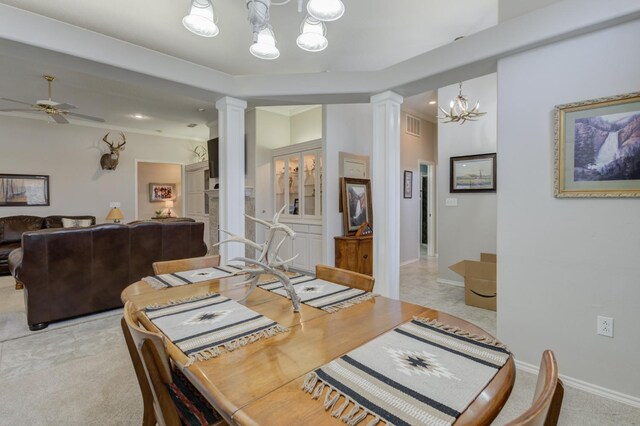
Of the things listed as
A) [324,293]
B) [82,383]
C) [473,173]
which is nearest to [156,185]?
[82,383]

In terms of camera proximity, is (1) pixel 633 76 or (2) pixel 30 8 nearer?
(1) pixel 633 76

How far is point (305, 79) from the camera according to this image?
2957mm

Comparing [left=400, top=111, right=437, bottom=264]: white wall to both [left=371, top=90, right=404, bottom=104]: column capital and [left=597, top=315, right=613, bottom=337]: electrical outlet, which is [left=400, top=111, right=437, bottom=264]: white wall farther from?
[left=597, top=315, right=613, bottom=337]: electrical outlet

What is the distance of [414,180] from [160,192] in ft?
21.1

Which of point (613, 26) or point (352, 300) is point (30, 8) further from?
point (613, 26)

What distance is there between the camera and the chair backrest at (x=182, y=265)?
2.01 meters

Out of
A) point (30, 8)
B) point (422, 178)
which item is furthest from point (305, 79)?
point (422, 178)

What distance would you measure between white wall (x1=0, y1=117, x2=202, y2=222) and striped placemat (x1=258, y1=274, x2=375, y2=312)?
636cm

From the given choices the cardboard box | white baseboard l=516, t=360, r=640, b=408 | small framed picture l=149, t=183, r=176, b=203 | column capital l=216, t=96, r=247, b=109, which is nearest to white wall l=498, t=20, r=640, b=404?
white baseboard l=516, t=360, r=640, b=408

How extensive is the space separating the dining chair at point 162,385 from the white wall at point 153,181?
7326mm

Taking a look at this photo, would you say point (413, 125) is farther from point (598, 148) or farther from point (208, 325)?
point (208, 325)

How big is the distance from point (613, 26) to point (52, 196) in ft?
26.4

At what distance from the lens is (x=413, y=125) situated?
5.89 m

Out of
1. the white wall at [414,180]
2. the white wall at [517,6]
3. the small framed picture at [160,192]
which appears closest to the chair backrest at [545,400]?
the white wall at [517,6]
